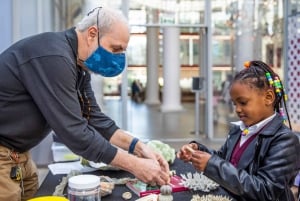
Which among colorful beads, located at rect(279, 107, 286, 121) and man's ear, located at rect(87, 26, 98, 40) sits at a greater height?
man's ear, located at rect(87, 26, 98, 40)

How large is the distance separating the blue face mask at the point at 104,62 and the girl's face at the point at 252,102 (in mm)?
490

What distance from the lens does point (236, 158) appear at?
142 centimetres

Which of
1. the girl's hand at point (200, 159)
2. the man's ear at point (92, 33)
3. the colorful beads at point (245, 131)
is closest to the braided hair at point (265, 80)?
the colorful beads at point (245, 131)

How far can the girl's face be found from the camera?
1.35 m

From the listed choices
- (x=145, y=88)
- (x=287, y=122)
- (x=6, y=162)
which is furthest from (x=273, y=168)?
(x=145, y=88)

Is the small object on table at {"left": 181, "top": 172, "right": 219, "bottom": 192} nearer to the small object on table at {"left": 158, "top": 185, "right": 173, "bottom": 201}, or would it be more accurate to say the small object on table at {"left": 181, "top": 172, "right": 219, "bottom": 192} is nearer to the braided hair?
the small object on table at {"left": 158, "top": 185, "right": 173, "bottom": 201}

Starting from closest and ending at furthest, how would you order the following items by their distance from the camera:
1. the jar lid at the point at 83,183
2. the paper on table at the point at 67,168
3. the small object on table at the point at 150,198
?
the jar lid at the point at 83,183 < the small object on table at the point at 150,198 < the paper on table at the point at 67,168

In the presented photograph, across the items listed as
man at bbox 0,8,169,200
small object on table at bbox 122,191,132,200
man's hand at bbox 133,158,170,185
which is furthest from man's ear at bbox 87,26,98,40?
small object on table at bbox 122,191,132,200

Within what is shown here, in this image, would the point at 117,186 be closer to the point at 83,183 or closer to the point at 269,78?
the point at 83,183

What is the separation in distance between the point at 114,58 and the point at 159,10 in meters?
6.19

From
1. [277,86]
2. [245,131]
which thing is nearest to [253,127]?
[245,131]

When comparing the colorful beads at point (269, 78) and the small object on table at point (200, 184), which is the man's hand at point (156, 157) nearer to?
the small object on table at point (200, 184)

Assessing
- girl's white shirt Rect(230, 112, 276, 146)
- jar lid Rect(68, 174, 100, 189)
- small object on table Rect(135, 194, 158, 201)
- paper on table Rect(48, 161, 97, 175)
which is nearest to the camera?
jar lid Rect(68, 174, 100, 189)

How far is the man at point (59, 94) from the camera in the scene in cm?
133
